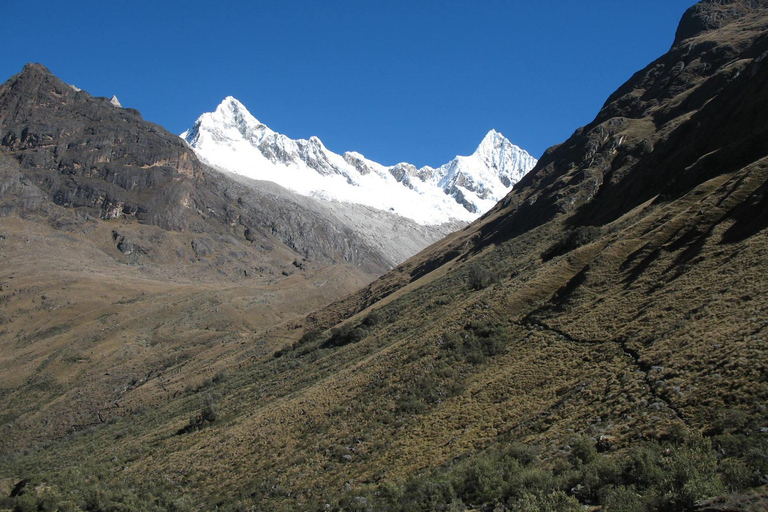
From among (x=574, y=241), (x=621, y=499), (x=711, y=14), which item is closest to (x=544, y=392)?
(x=621, y=499)

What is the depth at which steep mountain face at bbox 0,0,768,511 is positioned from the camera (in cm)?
1533

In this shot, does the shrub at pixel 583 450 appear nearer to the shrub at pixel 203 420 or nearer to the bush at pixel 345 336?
the shrub at pixel 203 420

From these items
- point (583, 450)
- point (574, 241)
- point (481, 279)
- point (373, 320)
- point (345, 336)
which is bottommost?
point (583, 450)

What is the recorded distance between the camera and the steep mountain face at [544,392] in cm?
1533

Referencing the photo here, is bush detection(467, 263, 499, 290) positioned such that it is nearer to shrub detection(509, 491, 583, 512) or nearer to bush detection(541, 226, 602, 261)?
bush detection(541, 226, 602, 261)

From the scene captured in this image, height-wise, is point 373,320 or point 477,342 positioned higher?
point 373,320

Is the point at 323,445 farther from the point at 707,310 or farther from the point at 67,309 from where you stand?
the point at 67,309

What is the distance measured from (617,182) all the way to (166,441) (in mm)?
57272

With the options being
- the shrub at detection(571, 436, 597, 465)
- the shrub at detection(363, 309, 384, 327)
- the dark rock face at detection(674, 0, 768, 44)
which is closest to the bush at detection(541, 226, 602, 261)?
the shrub at detection(363, 309, 384, 327)

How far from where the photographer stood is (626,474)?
46.4 feet

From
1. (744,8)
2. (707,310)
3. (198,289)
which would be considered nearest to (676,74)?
(744,8)

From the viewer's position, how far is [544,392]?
77.2ft

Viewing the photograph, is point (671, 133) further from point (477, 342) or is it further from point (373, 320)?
point (477, 342)

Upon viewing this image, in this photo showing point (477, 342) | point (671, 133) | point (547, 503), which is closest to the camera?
point (547, 503)
